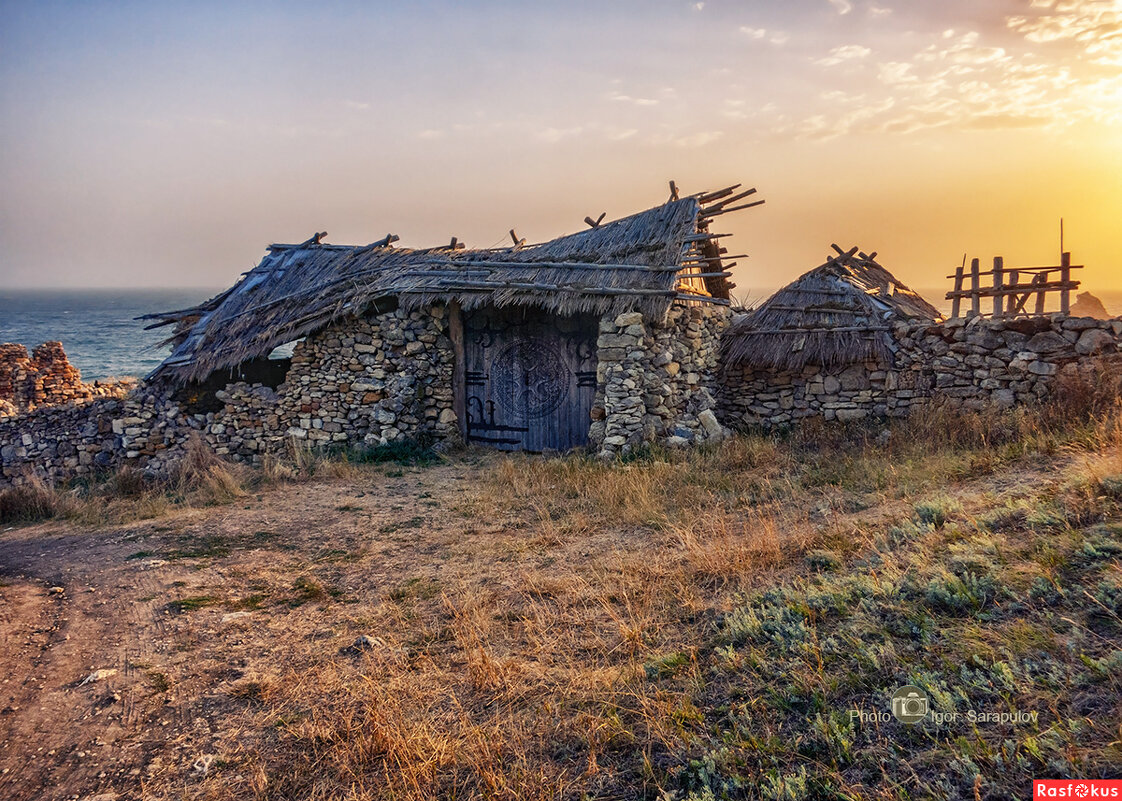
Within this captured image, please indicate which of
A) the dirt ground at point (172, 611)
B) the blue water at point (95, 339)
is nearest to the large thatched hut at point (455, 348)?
the dirt ground at point (172, 611)

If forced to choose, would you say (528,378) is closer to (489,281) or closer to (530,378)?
(530,378)

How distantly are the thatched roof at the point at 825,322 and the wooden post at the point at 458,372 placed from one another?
4588 millimetres

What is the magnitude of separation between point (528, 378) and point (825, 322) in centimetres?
496

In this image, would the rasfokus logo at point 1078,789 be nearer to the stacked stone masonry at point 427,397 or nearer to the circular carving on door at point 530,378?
the stacked stone masonry at point 427,397

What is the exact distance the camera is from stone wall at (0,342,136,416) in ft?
48.5

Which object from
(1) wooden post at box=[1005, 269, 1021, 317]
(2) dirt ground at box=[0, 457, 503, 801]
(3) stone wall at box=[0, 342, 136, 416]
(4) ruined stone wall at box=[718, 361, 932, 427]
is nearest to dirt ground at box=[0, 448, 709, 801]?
(2) dirt ground at box=[0, 457, 503, 801]

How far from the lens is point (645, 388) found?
9.79 meters

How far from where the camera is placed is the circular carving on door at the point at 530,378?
428 inches

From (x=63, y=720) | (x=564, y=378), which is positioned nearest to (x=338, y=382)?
(x=564, y=378)

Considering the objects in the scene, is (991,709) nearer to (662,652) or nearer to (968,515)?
(662,652)

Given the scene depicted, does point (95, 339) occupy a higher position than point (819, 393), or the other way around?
point (95, 339)

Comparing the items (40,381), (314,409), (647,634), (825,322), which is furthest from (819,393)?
(40,381)

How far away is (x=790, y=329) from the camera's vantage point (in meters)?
11.0

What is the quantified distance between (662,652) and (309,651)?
2.22 m
